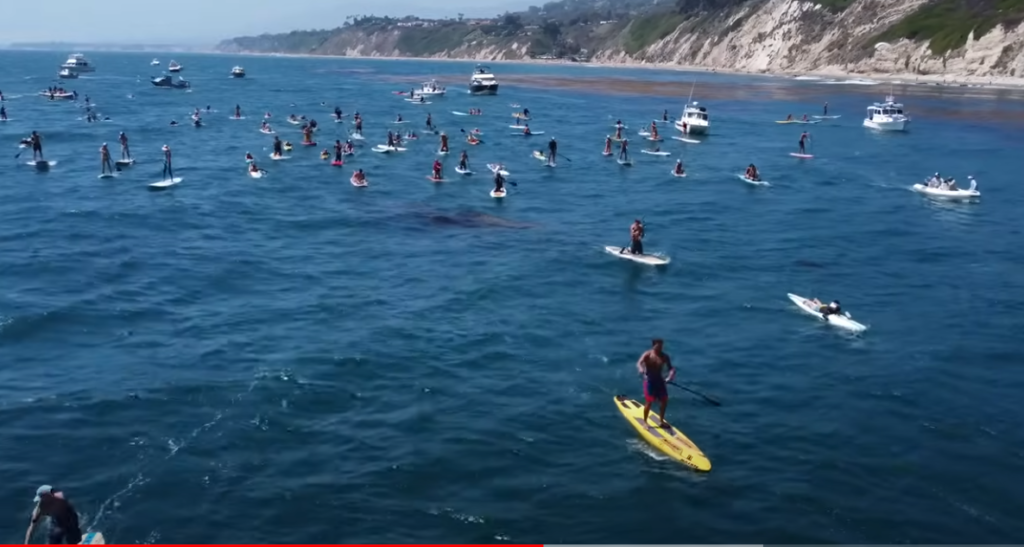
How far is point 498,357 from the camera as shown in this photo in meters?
31.0

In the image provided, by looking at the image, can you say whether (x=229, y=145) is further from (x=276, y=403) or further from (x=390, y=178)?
(x=276, y=403)

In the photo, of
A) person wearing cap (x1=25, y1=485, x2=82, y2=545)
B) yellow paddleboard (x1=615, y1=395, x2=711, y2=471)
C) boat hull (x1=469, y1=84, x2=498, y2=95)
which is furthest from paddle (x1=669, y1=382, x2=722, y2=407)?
boat hull (x1=469, y1=84, x2=498, y2=95)

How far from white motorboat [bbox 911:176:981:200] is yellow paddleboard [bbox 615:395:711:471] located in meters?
41.7

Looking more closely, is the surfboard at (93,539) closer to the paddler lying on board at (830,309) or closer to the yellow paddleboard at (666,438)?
the yellow paddleboard at (666,438)

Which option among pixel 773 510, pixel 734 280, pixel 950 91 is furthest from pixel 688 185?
pixel 950 91

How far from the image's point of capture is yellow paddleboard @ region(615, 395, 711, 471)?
2275 centimetres

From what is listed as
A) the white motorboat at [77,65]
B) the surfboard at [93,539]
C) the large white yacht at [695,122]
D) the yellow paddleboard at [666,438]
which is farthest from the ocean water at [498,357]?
the white motorboat at [77,65]

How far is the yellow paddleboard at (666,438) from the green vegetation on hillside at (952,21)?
137 meters

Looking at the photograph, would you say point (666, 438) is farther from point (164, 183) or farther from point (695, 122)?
point (695, 122)

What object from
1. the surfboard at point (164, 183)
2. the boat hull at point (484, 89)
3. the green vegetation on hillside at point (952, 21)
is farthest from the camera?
the green vegetation on hillside at point (952, 21)

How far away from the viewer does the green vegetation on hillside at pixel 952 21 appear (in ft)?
465

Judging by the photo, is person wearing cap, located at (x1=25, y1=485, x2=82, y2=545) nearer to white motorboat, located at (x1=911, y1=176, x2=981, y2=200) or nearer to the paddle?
the paddle

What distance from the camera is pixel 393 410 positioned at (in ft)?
87.0

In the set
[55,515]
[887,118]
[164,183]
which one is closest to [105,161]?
[164,183]
